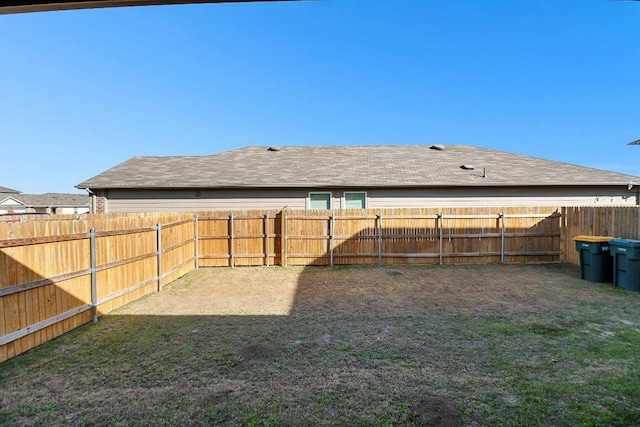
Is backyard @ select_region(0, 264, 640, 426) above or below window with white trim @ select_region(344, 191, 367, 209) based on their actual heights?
below

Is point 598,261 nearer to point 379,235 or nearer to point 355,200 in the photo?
point 379,235

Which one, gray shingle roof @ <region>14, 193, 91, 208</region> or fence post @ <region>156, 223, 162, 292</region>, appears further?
gray shingle roof @ <region>14, 193, 91, 208</region>

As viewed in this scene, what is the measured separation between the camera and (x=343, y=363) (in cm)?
372

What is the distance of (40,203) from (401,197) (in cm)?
5170

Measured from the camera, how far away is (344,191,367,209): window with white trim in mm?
11961

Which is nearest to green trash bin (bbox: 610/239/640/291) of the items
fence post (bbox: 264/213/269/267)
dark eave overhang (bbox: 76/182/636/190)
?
dark eave overhang (bbox: 76/182/636/190)

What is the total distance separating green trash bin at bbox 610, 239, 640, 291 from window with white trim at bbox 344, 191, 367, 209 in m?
7.20

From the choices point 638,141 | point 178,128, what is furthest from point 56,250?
point 178,128

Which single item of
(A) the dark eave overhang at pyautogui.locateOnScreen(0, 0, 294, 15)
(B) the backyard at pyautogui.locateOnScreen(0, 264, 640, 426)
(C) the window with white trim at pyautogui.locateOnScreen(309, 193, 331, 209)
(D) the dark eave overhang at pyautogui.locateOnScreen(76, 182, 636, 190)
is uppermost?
(A) the dark eave overhang at pyautogui.locateOnScreen(0, 0, 294, 15)

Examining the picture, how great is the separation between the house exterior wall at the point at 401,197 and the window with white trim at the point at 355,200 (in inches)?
5.6

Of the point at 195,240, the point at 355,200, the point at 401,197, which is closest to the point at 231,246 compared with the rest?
the point at 195,240

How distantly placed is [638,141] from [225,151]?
16.2m

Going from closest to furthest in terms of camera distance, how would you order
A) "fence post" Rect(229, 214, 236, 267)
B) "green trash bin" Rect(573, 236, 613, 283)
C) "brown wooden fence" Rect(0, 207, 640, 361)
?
"green trash bin" Rect(573, 236, 613, 283), "brown wooden fence" Rect(0, 207, 640, 361), "fence post" Rect(229, 214, 236, 267)

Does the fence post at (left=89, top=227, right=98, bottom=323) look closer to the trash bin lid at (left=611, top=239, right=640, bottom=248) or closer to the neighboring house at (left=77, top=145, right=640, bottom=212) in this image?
the neighboring house at (left=77, top=145, right=640, bottom=212)
